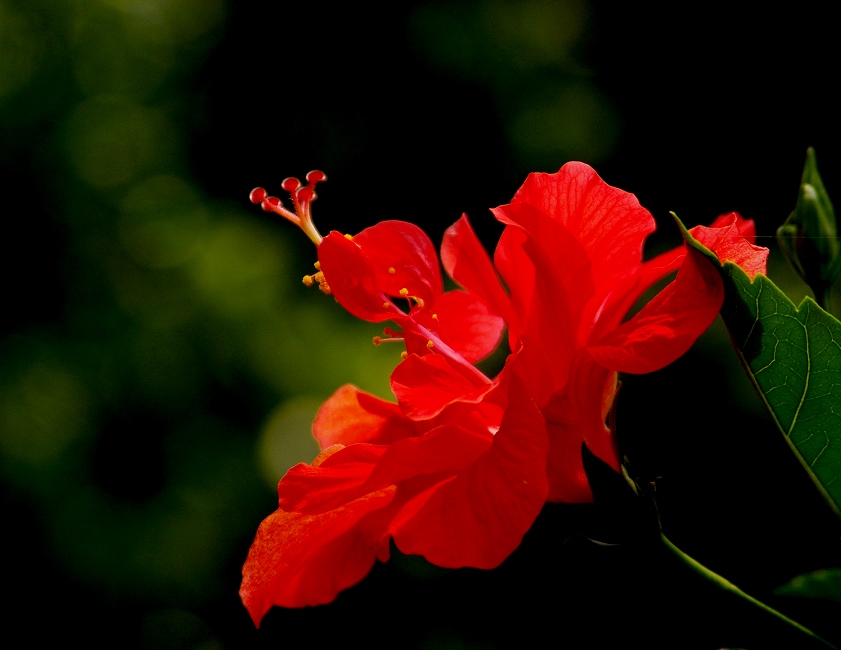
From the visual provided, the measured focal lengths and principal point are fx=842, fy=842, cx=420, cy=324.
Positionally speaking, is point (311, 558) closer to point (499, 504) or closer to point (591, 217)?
point (499, 504)

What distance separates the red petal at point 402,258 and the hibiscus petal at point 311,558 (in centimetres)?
22

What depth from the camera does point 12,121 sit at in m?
3.24

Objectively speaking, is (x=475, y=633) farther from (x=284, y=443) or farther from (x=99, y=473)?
(x=99, y=473)

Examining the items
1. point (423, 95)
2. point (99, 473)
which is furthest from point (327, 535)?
point (423, 95)

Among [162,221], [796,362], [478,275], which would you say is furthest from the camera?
[162,221]

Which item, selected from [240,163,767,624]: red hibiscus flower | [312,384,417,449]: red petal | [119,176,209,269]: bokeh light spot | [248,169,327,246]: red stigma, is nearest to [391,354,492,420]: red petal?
[240,163,767,624]: red hibiscus flower

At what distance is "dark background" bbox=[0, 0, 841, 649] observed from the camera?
9.21 ft

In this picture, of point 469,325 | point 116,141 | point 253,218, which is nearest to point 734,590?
point 469,325

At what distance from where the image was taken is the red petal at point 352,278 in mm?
781

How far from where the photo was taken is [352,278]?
2.61ft

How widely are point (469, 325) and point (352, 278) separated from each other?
0.51 ft

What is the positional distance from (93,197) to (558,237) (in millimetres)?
2921

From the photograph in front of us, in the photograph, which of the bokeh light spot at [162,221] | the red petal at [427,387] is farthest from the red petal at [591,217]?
the bokeh light spot at [162,221]

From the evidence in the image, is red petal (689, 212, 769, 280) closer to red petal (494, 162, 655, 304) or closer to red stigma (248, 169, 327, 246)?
red petal (494, 162, 655, 304)
